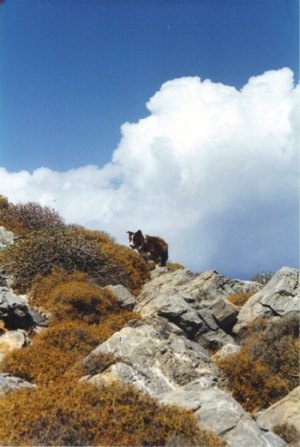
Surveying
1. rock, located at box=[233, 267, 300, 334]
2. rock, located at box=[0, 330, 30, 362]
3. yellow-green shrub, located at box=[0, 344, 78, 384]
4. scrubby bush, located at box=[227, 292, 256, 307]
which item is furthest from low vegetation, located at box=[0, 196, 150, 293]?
yellow-green shrub, located at box=[0, 344, 78, 384]

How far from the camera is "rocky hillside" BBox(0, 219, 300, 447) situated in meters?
4.60

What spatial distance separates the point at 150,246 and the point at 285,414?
1354 centimetres

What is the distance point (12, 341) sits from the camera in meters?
8.93

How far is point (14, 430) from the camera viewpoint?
4.29 metres

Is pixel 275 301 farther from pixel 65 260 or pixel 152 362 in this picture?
pixel 65 260

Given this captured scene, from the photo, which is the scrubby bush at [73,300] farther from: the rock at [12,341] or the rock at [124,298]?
the rock at [12,341]

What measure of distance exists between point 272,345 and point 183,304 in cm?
275

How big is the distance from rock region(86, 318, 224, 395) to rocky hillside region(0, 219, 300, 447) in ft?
0.07

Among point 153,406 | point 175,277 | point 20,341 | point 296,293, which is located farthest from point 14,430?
point 175,277

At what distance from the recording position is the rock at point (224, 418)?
15.1ft

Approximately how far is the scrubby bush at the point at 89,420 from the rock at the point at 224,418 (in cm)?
23

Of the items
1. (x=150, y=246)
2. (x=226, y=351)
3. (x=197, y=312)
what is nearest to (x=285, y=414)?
(x=226, y=351)

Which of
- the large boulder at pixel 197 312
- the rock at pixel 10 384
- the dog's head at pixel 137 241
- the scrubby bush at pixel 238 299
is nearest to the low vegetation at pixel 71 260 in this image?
the dog's head at pixel 137 241

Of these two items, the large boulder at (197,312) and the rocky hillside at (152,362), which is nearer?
the rocky hillside at (152,362)
